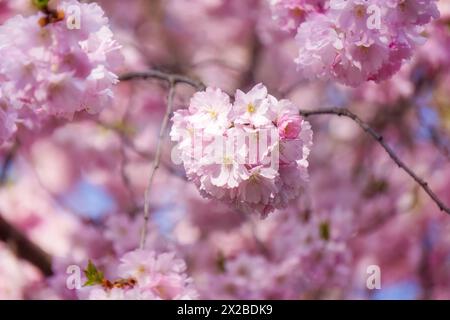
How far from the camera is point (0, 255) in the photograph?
3.97m

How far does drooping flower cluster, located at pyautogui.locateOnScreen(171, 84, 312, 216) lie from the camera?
73.0 inches

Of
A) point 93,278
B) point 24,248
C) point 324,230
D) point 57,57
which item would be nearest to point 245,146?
point 57,57

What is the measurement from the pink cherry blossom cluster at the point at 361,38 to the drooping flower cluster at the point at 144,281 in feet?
2.12

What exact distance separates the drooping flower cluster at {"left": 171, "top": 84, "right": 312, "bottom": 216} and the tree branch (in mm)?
1439

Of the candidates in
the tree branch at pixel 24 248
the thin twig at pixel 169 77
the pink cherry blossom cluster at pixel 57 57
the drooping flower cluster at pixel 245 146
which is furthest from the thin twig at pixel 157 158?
the tree branch at pixel 24 248

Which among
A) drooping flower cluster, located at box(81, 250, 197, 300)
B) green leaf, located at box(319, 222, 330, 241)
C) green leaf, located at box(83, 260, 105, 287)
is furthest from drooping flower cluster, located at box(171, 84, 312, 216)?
green leaf, located at box(319, 222, 330, 241)

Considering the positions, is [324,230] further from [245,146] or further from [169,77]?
[245,146]

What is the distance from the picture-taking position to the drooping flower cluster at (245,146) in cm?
185

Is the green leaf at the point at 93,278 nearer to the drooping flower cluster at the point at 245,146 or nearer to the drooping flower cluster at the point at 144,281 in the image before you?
the drooping flower cluster at the point at 144,281

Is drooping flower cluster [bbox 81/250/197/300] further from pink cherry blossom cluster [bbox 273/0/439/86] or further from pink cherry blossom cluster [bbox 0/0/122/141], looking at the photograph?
pink cherry blossom cluster [bbox 273/0/439/86]

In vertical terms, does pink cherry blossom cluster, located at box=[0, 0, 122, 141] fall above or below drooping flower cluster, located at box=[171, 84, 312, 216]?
above

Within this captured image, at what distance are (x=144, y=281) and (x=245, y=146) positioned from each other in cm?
47
